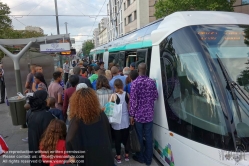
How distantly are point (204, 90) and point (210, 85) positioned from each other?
11 centimetres

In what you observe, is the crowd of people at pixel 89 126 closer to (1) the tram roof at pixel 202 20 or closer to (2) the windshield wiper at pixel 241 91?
(1) the tram roof at pixel 202 20

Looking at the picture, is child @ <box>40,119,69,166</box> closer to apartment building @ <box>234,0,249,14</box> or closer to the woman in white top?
the woman in white top

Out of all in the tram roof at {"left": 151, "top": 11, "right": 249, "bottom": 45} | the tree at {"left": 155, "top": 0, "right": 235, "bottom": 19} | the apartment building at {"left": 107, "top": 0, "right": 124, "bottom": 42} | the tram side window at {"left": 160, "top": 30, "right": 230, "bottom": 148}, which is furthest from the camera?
the apartment building at {"left": 107, "top": 0, "right": 124, "bottom": 42}

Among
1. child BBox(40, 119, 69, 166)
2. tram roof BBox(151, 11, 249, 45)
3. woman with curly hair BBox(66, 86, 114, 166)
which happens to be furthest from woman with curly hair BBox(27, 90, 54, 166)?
tram roof BBox(151, 11, 249, 45)

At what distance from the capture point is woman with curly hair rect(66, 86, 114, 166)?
236cm

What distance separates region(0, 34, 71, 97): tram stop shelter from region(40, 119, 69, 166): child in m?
4.94

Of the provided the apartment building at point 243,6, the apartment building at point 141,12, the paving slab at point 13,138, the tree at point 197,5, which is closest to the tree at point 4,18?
the apartment building at point 141,12

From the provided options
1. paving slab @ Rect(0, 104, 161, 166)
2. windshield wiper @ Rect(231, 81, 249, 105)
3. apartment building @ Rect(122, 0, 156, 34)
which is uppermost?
apartment building @ Rect(122, 0, 156, 34)

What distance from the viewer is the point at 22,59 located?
9.93 metres

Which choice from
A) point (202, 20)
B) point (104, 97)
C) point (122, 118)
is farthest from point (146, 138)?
point (202, 20)

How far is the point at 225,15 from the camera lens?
3549 millimetres

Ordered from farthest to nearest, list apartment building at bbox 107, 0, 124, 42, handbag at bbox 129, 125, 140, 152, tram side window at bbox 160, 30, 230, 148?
1. apartment building at bbox 107, 0, 124, 42
2. handbag at bbox 129, 125, 140, 152
3. tram side window at bbox 160, 30, 230, 148

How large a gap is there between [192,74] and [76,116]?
5.53 ft

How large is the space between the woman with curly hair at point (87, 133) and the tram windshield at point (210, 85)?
1.24 meters
